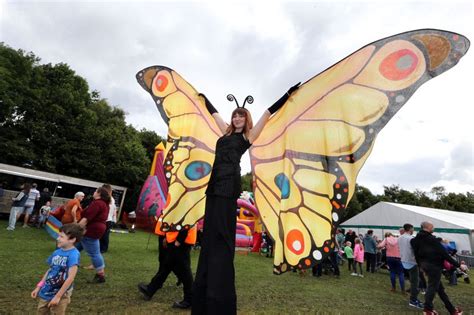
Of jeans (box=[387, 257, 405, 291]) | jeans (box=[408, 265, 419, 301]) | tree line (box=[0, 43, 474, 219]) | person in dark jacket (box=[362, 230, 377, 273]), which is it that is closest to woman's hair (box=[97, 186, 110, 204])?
jeans (box=[408, 265, 419, 301])

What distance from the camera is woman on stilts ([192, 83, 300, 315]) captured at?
2.36m

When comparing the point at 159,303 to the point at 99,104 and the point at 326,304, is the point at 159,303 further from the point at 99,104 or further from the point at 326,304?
the point at 99,104

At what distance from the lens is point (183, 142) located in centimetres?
351

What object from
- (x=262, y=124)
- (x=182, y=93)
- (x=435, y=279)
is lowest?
(x=435, y=279)

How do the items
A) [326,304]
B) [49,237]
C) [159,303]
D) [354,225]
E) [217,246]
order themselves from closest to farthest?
1. [217,246]
2. [159,303]
3. [326,304]
4. [49,237]
5. [354,225]

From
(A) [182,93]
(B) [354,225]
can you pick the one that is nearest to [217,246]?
(A) [182,93]

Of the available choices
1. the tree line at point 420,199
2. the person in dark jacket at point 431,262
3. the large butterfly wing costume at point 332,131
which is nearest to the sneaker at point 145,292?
the large butterfly wing costume at point 332,131

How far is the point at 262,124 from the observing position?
284 cm

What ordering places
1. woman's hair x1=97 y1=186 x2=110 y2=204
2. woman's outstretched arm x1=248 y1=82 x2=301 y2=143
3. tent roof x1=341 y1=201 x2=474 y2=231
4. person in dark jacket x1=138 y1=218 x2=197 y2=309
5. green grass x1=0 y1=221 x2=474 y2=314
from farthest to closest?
1. tent roof x1=341 y1=201 x2=474 y2=231
2. woman's hair x1=97 y1=186 x2=110 y2=204
3. person in dark jacket x1=138 y1=218 x2=197 y2=309
4. green grass x1=0 y1=221 x2=474 y2=314
5. woman's outstretched arm x1=248 y1=82 x2=301 y2=143

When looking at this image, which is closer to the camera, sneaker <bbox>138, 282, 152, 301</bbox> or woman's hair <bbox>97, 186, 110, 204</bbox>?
sneaker <bbox>138, 282, 152, 301</bbox>

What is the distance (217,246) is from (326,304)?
3993mm

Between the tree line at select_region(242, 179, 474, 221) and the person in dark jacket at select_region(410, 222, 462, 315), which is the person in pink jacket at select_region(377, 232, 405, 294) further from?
the tree line at select_region(242, 179, 474, 221)

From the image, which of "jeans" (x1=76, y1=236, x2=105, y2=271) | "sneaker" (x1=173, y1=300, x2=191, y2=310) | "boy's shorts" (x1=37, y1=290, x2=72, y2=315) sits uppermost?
"jeans" (x1=76, y1=236, x2=105, y2=271)

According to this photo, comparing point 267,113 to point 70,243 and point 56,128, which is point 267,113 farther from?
point 56,128
